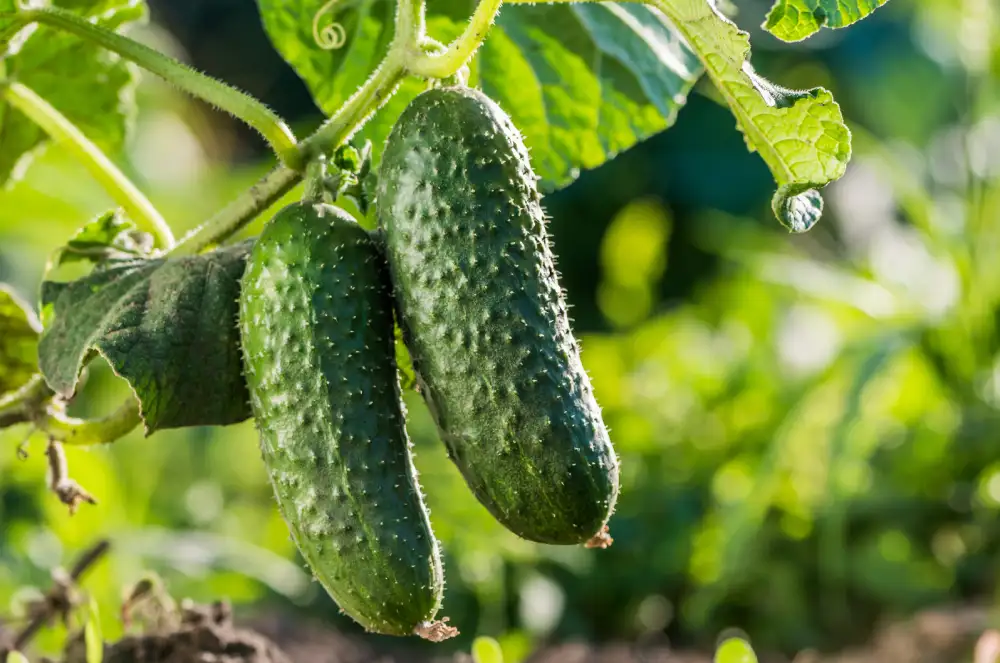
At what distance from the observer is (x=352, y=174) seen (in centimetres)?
131

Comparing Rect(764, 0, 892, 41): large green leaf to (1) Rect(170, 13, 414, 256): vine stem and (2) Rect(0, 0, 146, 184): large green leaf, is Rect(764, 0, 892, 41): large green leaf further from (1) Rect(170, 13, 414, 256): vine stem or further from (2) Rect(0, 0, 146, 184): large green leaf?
(2) Rect(0, 0, 146, 184): large green leaf

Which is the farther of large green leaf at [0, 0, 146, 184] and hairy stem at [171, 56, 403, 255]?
large green leaf at [0, 0, 146, 184]

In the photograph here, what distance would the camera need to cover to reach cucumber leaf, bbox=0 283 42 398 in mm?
1512

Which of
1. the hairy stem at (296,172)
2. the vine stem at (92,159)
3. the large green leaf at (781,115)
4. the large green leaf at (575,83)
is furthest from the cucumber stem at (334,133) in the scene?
the large green leaf at (575,83)

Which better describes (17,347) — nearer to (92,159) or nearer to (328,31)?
(92,159)

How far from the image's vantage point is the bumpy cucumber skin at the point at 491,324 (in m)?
1.10

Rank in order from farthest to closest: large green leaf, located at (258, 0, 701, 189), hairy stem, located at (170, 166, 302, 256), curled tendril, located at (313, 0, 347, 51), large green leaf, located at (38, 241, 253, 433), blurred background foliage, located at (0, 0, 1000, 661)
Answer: blurred background foliage, located at (0, 0, 1000, 661)
large green leaf, located at (258, 0, 701, 189)
curled tendril, located at (313, 0, 347, 51)
hairy stem, located at (170, 166, 302, 256)
large green leaf, located at (38, 241, 253, 433)

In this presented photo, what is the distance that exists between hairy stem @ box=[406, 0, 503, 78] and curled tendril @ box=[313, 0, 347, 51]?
0.27 m

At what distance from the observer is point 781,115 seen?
109cm

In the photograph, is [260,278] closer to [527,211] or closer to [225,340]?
[225,340]

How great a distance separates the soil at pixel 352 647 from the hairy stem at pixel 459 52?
2.70 ft

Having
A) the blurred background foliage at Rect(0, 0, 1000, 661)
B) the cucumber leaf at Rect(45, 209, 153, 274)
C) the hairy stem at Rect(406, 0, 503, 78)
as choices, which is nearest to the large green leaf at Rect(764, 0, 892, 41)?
the hairy stem at Rect(406, 0, 503, 78)

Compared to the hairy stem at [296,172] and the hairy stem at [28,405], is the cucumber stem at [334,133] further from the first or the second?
the hairy stem at [28,405]

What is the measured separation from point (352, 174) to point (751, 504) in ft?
5.77
